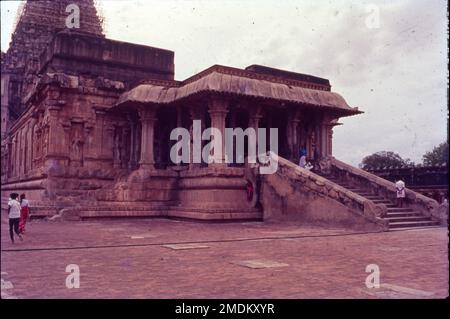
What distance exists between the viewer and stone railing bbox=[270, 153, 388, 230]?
44.2ft

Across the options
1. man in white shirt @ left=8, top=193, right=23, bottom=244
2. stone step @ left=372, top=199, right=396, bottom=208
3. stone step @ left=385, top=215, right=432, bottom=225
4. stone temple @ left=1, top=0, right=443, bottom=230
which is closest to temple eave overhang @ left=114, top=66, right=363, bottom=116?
stone temple @ left=1, top=0, right=443, bottom=230

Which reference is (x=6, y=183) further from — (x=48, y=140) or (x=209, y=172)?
(x=209, y=172)

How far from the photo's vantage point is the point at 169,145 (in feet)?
71.6

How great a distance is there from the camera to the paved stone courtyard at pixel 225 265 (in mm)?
5375

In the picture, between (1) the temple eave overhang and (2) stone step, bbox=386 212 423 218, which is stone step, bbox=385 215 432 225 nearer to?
(2) stone step, bbox=386 212 423 218

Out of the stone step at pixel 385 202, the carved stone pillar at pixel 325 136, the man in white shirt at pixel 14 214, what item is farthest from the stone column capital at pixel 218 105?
the man in white shirt at pixel 14 214

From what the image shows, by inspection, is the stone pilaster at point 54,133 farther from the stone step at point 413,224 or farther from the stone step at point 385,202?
the stone step at point 413,224

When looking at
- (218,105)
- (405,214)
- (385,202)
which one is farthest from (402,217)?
(218,105)

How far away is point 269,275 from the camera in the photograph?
641cm

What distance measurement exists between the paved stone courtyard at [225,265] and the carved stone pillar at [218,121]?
5.46 metres

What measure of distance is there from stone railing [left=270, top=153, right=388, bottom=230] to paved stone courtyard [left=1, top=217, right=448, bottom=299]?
1.45 meters

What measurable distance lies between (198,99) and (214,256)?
10.5 metres

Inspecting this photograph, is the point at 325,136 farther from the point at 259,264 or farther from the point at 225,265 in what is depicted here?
the point at 225,265
